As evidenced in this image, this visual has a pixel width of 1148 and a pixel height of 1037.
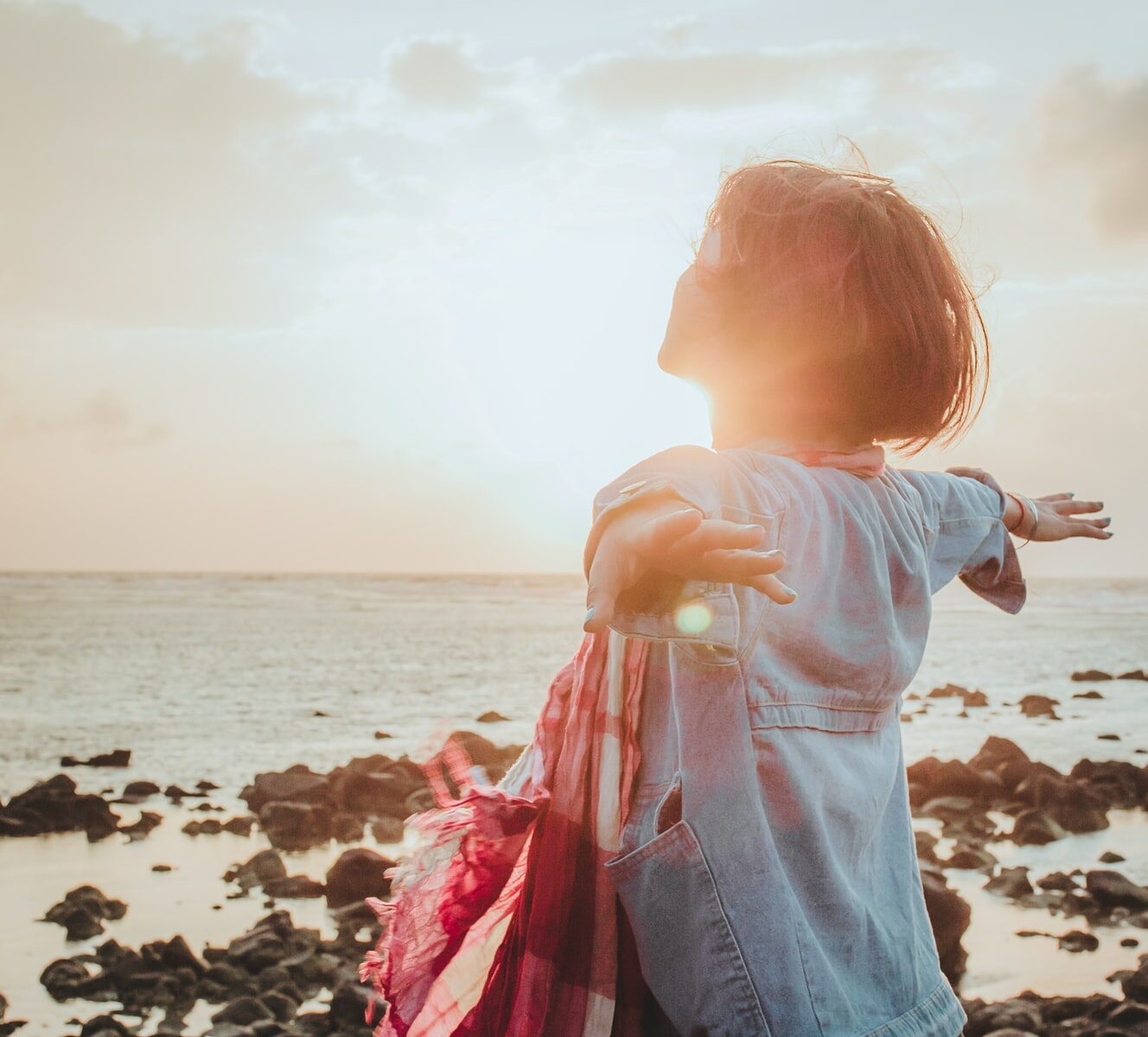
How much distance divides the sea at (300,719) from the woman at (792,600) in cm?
49

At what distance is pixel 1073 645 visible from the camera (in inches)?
1062

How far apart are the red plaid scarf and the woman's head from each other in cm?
51

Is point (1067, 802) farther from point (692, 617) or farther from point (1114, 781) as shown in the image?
point (692, 617)

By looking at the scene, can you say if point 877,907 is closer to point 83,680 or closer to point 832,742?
point 832,742

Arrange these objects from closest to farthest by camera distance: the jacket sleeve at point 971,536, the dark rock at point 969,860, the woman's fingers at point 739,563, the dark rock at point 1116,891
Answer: the woman's fingers at point 739,563 → the jacket sleeve at point 971,536 → the dark rock at point 1116,891 → the dark rock at point 969,860

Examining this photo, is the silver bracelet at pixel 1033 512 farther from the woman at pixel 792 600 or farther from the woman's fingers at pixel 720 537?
the woman's fingers at pixel 720 537

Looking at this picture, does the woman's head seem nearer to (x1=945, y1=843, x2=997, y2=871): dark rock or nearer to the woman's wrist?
the woman's wrist

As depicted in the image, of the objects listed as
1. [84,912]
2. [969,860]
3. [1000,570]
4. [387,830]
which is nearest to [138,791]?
[387,830]

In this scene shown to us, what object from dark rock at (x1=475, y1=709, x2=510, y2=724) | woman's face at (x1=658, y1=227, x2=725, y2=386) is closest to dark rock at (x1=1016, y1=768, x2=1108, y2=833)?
dark rock at (x1=475, y1=709, x2=510, y2=724)

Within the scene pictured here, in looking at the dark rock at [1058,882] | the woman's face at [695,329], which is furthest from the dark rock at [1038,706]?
the woman's face at [695,329]

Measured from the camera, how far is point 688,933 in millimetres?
1410

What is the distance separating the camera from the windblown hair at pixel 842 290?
1.68 meters

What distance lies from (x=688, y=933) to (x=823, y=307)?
0.96 meters

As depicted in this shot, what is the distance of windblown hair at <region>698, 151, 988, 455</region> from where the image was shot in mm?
1685
